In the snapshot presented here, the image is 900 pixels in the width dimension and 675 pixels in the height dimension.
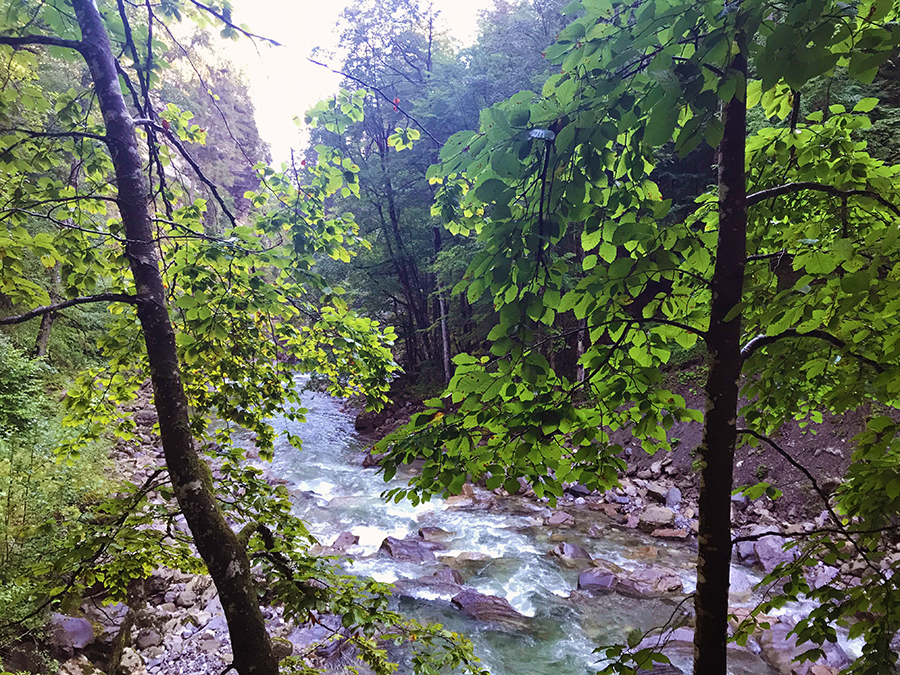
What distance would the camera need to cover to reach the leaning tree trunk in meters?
2.06

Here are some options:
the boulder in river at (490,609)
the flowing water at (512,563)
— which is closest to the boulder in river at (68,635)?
the flowing water at (512,563)

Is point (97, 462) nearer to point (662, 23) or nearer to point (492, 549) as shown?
point (492, 549)

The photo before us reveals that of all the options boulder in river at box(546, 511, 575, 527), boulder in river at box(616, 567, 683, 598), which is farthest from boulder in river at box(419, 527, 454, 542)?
boulder in river at box(616, 567, 683, 598)

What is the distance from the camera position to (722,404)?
158cm

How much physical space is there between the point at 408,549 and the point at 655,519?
493 centimetres

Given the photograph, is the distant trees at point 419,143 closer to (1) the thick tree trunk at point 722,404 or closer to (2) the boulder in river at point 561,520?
(2) the boulder in river at point 561,520

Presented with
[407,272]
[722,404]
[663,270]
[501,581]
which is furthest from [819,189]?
[407,272]

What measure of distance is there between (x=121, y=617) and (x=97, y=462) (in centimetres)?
393

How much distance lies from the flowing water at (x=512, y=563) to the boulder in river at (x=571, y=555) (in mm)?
170

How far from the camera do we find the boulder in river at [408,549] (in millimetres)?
8141

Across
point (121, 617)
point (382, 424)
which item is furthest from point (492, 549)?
point (382, 424)

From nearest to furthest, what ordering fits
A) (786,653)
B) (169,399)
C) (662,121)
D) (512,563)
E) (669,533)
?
(662,121), (169,399), (786,653), (512,563), (669,533)

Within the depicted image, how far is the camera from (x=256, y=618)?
2111 millimetres

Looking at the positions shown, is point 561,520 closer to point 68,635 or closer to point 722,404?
point 68,635
